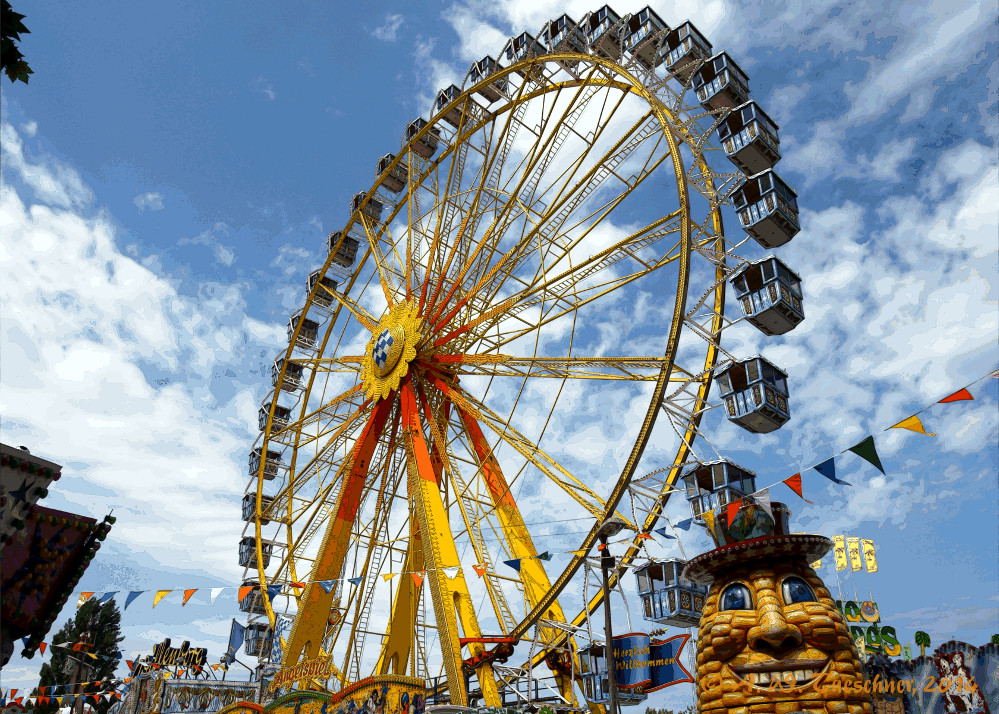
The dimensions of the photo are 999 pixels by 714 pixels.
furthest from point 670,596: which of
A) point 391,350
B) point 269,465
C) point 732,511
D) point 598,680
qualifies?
point 269,465

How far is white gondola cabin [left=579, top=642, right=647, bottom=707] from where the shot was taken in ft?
33.0

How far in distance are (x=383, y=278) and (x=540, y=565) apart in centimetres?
815

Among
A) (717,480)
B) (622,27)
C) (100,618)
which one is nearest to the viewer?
(717,480)

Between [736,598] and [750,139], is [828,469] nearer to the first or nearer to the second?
[736,598]

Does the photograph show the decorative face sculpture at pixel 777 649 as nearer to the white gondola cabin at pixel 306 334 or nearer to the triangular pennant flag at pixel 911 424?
the triangular pennant flag at pixel 911 424

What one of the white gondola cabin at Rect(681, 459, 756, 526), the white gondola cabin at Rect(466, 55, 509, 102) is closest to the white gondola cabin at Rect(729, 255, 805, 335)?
the white gondola cabin at Rect(681, 459, 756, 526)

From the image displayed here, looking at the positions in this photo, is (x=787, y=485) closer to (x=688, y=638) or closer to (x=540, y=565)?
(x=688, y=638)

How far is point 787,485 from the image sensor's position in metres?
9.34

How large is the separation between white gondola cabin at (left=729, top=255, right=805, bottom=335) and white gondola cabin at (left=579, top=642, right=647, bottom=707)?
5.73m

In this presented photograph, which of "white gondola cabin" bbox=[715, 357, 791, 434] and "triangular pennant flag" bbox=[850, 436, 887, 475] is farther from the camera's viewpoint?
"white gondola cabin" bbox=[715, 357, 791, 434]

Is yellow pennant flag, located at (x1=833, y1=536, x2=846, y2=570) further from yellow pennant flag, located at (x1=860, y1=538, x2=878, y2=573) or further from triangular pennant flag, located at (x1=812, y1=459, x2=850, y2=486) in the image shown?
triangular pennant flag, located at (x1=812, y1=459, x2=850, y2=486)

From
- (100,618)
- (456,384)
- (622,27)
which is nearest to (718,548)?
(456,384)

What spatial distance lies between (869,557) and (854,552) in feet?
0.84

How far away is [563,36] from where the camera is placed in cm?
1565
